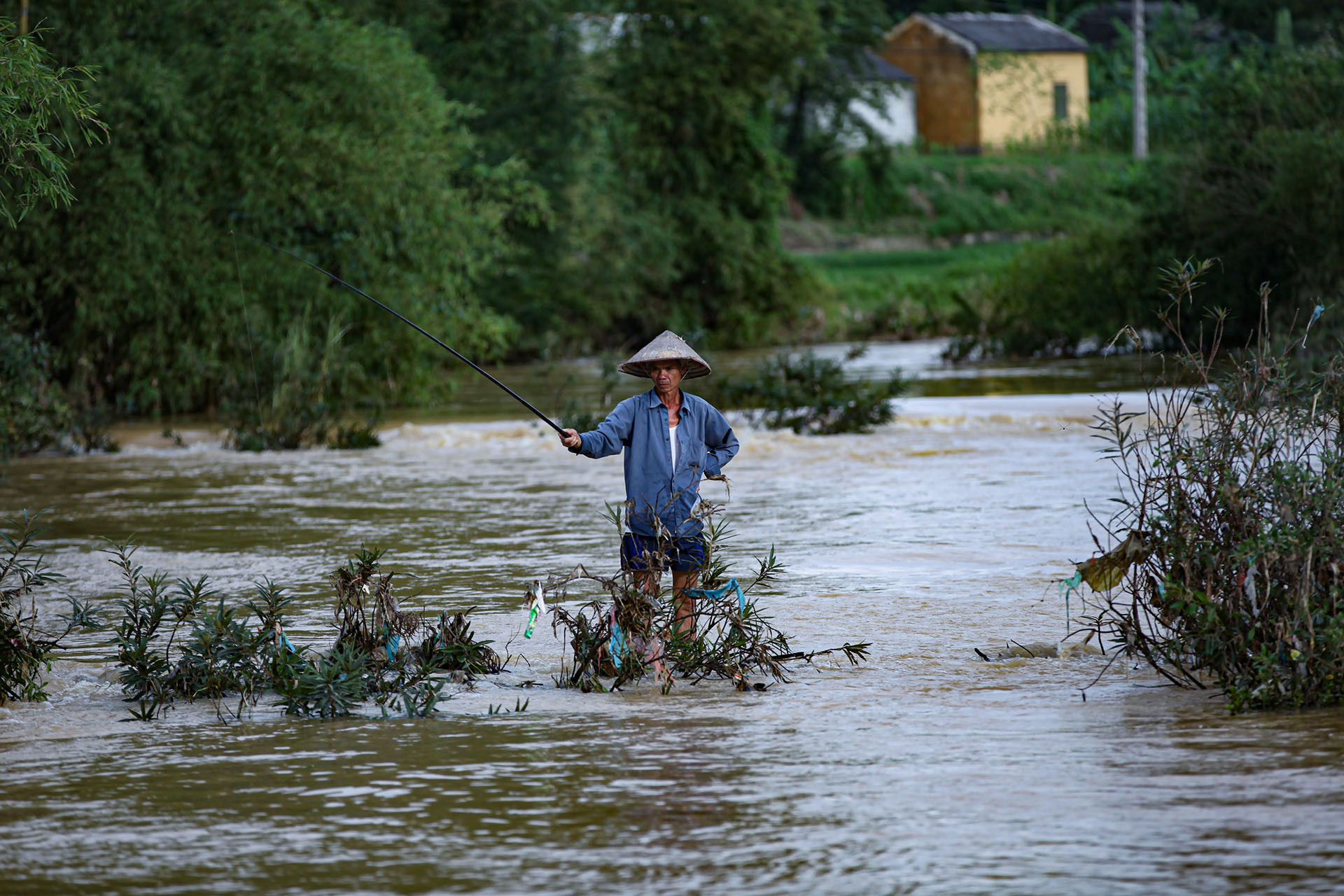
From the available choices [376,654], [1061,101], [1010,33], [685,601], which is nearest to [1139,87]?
[1010,33]

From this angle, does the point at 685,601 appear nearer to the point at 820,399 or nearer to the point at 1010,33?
the point at 820,399

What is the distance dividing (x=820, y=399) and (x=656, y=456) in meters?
12.6

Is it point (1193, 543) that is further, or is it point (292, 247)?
point (292, 247)

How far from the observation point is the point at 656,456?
26.2ft

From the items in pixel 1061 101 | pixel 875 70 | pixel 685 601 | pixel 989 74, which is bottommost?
pixel 685 601

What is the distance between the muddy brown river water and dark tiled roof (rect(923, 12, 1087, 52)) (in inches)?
2190

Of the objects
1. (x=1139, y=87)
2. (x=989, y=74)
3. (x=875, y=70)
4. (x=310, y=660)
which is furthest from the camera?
(x=989, y=74)

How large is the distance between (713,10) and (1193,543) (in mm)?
37268

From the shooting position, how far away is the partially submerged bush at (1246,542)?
22.5ft

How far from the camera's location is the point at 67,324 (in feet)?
78.6

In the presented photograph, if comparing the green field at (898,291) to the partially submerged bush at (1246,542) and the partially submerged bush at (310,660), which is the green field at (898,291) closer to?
the partially submerged bush at (1246,542)

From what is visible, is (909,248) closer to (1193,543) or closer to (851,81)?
(851,81)

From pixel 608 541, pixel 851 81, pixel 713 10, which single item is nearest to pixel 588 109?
pixel 713 10

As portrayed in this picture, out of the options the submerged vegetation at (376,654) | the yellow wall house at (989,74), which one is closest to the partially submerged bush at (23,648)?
the submerged vegetation at (376,654)
